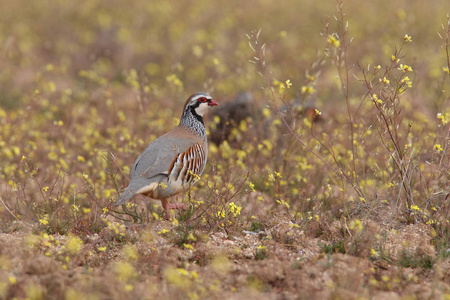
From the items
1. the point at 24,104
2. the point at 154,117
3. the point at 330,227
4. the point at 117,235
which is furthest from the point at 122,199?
the point at 24,104

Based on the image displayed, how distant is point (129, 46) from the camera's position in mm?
13602

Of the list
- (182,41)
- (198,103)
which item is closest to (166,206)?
(198,103)

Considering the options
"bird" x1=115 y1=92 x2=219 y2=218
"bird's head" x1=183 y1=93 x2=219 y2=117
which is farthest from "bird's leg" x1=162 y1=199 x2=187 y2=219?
"bird's head" x1=183 y1=93 x2=219 y2=117

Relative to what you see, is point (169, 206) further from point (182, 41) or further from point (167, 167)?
point (182, 41)

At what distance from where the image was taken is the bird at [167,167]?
17.5 ft

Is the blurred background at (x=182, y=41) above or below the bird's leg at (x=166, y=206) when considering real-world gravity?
above

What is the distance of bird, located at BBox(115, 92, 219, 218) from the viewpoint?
5.33 m

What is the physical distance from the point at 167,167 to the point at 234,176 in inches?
41.5

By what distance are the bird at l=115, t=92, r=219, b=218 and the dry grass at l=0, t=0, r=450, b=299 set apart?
22cm

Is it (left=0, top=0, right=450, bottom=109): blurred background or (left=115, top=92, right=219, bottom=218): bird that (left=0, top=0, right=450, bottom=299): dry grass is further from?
(left=115, top=92, right=219, bottom=218): bird

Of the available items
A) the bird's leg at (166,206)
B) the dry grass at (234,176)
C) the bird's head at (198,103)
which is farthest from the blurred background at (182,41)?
the bird's leg at (166,206)

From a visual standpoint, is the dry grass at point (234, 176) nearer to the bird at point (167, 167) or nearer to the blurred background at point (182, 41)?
the blurred background at point (182, 41)

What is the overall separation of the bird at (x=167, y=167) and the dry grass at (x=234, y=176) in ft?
0.73

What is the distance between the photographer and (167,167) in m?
5.48
